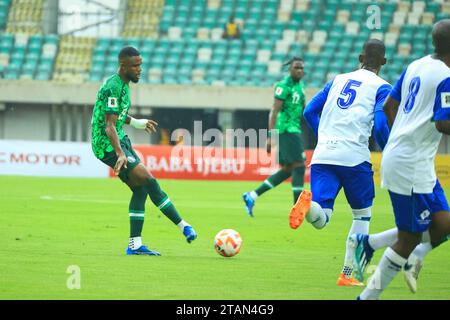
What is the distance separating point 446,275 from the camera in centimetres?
1029

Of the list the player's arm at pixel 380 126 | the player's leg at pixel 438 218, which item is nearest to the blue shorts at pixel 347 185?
the player's arm at pixel 380 126

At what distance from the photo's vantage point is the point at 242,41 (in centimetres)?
3878

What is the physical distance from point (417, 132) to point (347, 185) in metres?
2.26

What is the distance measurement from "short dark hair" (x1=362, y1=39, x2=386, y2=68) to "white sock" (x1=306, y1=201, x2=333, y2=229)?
145 centimetres

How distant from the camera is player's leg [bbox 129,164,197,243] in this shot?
11.4 m

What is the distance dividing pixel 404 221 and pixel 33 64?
107 feet

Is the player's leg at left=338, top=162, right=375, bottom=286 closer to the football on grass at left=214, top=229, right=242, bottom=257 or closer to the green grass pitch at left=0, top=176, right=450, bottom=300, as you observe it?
the green grass pitch at left=0, top=176, right=450, bottom=300

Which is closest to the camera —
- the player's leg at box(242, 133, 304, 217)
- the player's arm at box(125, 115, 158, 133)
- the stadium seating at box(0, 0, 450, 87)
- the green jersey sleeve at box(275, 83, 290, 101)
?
the player's arm at box(125, 115, 158, 133)

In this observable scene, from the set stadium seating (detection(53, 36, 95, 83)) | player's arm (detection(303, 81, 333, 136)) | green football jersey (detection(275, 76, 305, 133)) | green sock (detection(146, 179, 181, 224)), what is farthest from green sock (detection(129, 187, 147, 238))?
stadium seating (detection(53, 36, 95, 83))

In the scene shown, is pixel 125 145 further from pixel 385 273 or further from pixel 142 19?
pixel 142 19

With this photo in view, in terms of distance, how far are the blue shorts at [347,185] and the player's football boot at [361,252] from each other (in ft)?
2.51

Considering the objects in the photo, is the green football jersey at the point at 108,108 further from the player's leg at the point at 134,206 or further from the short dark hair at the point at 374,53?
the short dark hair at the point at 374,53
